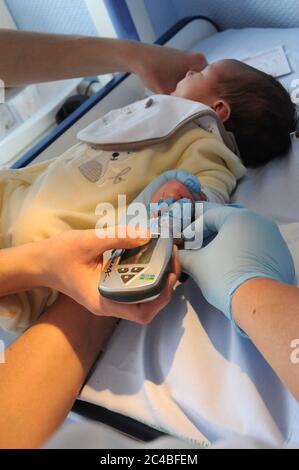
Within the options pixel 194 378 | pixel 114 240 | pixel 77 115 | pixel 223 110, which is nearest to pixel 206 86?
pixel 223 110

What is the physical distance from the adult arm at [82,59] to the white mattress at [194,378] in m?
0.57

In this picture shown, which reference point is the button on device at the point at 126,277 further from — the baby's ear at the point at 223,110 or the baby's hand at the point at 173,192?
the baby's ear at the point at 223,110

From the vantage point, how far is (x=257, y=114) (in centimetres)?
104

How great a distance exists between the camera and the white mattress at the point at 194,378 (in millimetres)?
519

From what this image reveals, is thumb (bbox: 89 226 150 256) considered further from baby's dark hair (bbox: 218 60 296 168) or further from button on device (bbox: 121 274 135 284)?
baby's dark hair (bbox: 218 60 296 168)

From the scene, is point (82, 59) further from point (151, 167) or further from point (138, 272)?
point (138, 272)

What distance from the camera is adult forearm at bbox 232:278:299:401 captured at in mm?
425

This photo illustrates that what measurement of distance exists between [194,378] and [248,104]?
742 mm

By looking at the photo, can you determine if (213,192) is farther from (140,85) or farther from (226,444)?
(140,85)

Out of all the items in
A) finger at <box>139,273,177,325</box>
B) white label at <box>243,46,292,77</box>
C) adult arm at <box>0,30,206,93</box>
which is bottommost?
white label at <box>243,46,292,77</box>

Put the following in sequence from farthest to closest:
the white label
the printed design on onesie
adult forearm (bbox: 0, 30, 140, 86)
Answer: the white label → adult forearm (bbox: 0, 30, 140, 86) → the printed design on onesie

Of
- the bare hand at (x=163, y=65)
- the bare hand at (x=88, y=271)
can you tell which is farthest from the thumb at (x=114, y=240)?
the bare hand at (x=163, y=65)

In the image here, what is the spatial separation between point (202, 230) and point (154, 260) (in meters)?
0.15

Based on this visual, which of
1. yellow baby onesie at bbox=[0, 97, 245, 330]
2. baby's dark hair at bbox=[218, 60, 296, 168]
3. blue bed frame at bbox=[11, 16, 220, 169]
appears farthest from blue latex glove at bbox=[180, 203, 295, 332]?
blue bed frame at bbox=[11, 16, 220, 169]
